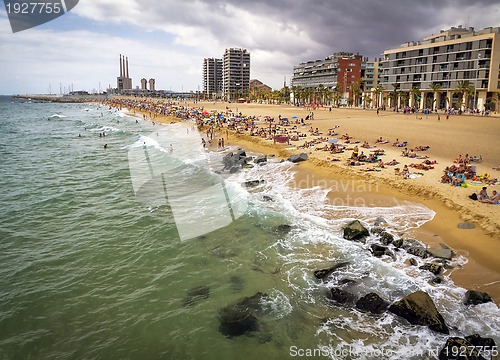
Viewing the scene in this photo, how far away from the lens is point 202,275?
431 inches

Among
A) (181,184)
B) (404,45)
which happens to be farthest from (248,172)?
(404,45)

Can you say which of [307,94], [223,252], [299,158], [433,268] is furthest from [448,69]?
[223,252]

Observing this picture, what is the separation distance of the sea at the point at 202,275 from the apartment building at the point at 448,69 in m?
59.9

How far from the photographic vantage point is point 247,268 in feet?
36.9

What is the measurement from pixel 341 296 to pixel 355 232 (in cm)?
383

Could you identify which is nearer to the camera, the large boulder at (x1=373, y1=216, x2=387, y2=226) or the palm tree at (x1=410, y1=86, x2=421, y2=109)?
the large boulder at (x1=373, y1=216, x2=387, y2=226)

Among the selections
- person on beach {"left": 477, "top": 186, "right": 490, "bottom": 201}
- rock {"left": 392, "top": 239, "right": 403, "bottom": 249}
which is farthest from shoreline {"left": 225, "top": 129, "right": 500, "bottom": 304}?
person on beach {"left": 477, "top": 186, "right": 490, "bottom": 201}

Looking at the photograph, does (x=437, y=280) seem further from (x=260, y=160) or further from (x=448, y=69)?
(x=448, y=69)

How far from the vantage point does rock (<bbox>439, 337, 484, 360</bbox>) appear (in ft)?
22.1

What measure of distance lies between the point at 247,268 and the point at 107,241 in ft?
21.5

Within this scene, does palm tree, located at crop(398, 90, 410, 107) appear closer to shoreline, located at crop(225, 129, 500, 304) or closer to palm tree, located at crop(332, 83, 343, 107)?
palm tree, located at crop(332, 83, 343, 107)

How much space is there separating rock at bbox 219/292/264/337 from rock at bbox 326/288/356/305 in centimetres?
214

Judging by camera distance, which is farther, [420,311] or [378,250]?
[378,250]

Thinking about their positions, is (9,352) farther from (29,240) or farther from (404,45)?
(404,45)
